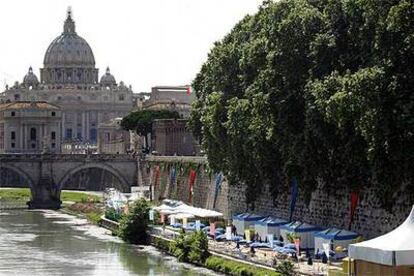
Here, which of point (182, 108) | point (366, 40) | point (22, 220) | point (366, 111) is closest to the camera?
point (366, 111)

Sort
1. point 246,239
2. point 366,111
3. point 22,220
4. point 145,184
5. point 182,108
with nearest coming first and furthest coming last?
1. point 366,111
2. point 246,239
3. point 22,220
4. point 145,184
5. point 182,108

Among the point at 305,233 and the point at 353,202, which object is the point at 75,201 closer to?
the point at 305,233

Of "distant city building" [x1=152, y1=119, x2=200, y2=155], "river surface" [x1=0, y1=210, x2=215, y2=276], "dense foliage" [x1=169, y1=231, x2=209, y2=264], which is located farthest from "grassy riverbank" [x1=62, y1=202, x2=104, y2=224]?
"dense foliage" [x1=169, y1=231, x2=209, y2=264]

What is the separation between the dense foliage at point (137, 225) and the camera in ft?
190

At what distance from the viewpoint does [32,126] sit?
138875 mm

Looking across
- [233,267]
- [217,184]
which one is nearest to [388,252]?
[233,267]

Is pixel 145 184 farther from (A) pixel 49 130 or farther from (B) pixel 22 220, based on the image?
(A) pixel 49 130

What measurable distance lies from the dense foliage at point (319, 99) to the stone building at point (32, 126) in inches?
3158

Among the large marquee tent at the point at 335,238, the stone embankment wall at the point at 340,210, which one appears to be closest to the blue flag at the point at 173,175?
the stone embankment wall at the point at 340,210

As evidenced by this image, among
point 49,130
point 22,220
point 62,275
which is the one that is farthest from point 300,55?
point 49,130

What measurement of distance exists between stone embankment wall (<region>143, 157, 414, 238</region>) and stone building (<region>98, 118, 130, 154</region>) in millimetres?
64307

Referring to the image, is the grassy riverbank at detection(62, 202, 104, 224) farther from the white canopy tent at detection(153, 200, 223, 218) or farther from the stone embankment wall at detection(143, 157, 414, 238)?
the white canopy tent at detection(153, 200, 223, 218)

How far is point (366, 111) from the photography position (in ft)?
122

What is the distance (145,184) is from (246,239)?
144 ft
